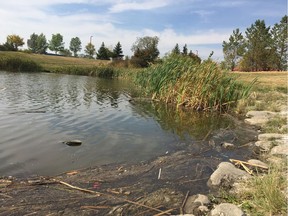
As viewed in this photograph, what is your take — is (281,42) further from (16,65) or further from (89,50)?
(89,50)

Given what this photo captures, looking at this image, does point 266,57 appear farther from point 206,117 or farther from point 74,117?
point 74,117

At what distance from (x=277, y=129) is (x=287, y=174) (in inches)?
156

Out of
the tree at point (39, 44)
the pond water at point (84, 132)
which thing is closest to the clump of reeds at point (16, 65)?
the pond water at point (84, 132)

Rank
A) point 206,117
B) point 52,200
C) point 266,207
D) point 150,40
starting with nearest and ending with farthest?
1. point 266,207
2. point 52,200
3. point 206,117
4. point 150,40

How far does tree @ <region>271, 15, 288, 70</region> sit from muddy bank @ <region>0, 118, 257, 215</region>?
39.3 m

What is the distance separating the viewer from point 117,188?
464 cm

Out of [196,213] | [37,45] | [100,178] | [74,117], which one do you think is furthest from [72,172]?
[37,45]

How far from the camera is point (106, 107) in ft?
44.0

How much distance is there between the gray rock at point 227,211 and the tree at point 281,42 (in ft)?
137

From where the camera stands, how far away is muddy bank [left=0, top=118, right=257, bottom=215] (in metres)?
3.91

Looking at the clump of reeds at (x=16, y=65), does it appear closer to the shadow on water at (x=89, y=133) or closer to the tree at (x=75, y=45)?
the shadow on water at (x=89, y=133)

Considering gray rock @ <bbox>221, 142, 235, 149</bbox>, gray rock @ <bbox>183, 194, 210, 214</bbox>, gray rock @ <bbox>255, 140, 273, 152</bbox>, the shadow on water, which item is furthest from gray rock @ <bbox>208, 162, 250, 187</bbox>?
gray rock @ <bbox>221, 142, 235, 149</bbox>

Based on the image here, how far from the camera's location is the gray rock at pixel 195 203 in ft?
12.9

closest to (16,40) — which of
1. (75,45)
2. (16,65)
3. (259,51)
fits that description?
(75,45)
